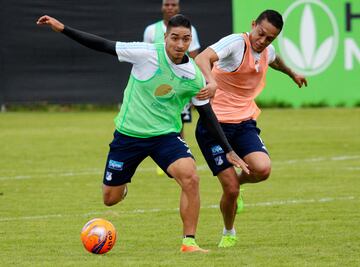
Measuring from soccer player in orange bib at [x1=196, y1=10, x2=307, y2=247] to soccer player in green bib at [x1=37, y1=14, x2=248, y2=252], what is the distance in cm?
32

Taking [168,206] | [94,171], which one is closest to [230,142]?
[168,206]

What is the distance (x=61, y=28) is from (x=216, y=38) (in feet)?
58.1

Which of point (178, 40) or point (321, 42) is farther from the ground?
point (178, 40)

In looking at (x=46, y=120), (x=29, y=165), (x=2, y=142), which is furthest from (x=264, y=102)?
(x=29, y=165)

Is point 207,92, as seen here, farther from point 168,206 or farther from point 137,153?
point 168,206

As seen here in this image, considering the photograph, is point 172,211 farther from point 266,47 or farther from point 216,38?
point 216,38

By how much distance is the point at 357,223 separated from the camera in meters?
11.5

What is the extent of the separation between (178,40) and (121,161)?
1.29 m

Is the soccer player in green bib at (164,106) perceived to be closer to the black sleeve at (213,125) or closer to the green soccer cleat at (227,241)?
the black sleeve at (213,125)

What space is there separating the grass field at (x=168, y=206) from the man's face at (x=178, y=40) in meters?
1.75

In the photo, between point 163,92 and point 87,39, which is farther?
point 163,92

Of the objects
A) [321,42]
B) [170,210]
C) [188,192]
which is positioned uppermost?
[188,192]

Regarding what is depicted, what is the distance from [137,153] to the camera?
9938 millimetres

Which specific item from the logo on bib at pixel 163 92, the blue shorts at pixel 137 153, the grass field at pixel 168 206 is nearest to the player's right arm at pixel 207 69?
the logo on bib at pixel 163 92
